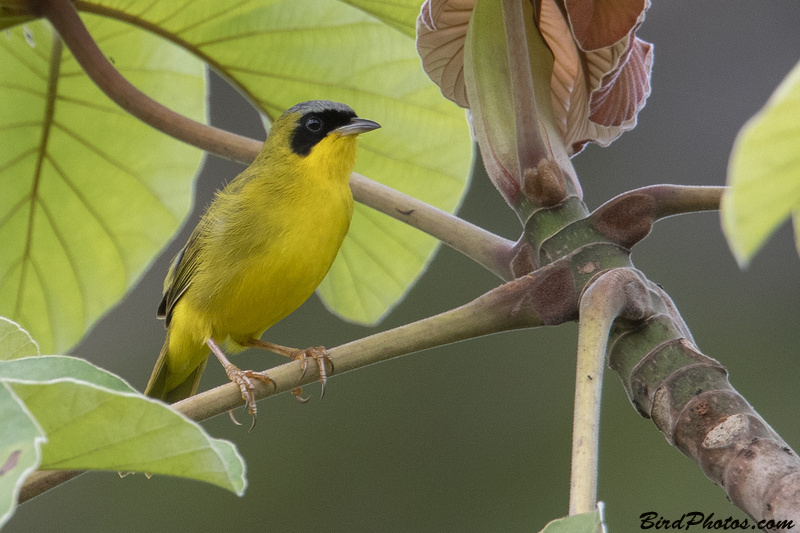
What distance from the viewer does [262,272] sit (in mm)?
2271

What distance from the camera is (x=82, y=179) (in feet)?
7.88

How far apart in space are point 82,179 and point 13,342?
1299mm

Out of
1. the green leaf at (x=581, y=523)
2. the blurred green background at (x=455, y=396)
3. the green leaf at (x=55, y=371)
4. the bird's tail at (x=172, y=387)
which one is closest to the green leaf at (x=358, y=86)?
the bird's tail at (x=172, y=387)

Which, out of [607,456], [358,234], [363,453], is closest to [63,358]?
[358,234]

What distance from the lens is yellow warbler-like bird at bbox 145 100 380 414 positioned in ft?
7.45

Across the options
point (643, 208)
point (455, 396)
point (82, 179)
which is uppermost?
point (455, 396)

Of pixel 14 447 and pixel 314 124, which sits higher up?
pixel 314 124

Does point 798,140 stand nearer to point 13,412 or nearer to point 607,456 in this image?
point 13,412

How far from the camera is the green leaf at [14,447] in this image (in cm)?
66

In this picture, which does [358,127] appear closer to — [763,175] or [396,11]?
[396,11]

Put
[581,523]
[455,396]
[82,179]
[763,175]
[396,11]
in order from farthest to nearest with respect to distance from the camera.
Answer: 1. [455,396]
2. [82,179]
3. [396,11]
4. [581,523]
5. [763,175]

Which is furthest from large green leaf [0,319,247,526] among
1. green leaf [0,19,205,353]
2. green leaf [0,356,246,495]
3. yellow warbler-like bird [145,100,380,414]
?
green leaf [0,19,205,353]

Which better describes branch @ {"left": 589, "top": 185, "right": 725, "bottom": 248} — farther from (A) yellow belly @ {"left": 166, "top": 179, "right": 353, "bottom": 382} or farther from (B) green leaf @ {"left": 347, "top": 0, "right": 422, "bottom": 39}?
(A) yellow belly @ {"left": 166, "top": 179, "right": 353, "bottom": 382}

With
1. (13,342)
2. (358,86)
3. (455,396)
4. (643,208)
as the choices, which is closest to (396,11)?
(358,86)
